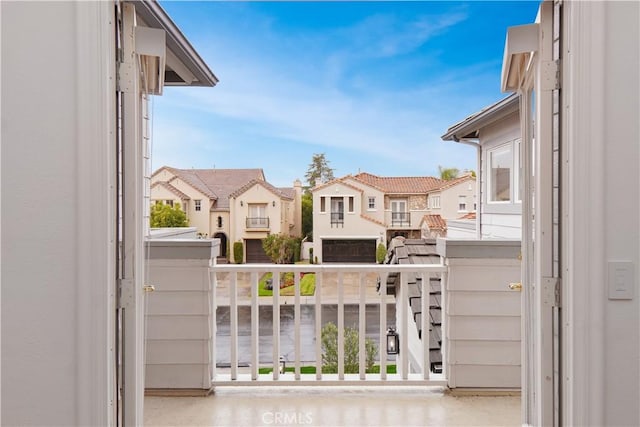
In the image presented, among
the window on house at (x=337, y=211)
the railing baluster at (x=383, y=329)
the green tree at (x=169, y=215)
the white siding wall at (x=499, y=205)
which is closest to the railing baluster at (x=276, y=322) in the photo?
the railing baluster at (x=383, y=329)

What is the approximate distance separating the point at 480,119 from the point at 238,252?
303cm

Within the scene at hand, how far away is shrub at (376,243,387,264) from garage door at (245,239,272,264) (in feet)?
3.43

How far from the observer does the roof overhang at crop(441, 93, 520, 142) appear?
163 inches

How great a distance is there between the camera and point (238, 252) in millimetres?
3725

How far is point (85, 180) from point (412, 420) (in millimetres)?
2092

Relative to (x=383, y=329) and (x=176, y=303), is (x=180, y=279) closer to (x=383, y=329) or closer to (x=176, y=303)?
(x=176, y=303)

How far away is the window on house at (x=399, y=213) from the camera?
451 centimetres

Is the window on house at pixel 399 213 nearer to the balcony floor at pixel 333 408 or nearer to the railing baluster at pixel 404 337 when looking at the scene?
the railing baluster at pixel 404 337

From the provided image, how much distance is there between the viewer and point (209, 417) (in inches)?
95.7

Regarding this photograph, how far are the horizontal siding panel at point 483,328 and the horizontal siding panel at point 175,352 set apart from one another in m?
1.61

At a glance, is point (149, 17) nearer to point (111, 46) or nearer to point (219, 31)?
point (111, 46)

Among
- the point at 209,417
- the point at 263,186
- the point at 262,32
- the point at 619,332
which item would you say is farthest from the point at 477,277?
the point at 262,32

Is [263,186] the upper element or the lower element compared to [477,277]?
upper

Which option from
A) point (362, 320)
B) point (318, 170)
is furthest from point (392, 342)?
point (318, 170)
